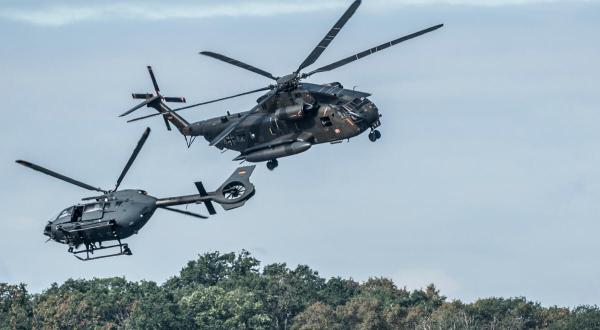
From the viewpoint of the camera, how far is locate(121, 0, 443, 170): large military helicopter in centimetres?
11450

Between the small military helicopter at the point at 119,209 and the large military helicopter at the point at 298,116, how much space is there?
8128 mm

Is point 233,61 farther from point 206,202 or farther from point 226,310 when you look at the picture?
point 226,310

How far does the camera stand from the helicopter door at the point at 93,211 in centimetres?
10593

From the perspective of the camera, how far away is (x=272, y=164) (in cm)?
11731

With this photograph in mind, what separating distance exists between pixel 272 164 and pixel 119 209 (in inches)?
561

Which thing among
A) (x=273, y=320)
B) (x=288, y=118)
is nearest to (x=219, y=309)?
(x=273, y=320)

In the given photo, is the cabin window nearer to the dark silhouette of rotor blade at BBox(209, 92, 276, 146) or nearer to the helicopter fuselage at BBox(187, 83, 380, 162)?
the helicopter fuselage at BBox(187, 83, 380, 162)

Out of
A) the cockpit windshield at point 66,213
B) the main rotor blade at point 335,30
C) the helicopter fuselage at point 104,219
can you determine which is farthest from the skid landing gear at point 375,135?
the cockpit windshield at point 66,213

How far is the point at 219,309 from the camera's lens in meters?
191

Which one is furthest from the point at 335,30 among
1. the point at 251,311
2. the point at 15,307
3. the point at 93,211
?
the point at 15,307

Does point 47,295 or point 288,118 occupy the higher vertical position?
point 47,295

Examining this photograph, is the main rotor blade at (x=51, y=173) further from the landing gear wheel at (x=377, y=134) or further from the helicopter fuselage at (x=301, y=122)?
the landing gear wheel at (x=377, y=134)

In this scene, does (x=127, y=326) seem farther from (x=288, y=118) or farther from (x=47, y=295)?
(x=288, y=118)

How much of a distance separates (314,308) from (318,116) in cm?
7597
